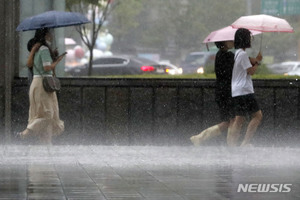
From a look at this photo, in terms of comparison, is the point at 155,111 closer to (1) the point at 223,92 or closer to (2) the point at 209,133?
(2) the point at 209,133

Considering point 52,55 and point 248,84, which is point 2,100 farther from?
point 248,84

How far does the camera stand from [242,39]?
13.8m

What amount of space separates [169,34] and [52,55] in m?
2.31

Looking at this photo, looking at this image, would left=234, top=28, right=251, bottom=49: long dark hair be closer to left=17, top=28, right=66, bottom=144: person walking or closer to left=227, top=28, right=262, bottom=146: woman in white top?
left=227, top=28, right=262, bottom=146: woman in white top

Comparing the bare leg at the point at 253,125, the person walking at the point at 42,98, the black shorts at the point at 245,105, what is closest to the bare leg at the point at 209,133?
the bare leg at the point at 253,125

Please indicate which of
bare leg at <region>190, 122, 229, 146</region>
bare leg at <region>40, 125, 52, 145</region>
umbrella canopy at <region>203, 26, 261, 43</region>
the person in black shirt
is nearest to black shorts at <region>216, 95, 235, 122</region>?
the person in black shirt

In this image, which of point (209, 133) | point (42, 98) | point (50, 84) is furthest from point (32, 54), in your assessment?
point (209, 133)

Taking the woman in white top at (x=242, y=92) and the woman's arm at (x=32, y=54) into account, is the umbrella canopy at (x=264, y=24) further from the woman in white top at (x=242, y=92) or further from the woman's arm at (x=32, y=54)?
the woman's arm at (x=32, y=54)

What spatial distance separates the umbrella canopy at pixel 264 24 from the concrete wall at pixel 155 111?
96cm

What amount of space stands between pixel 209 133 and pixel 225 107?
1.47 ft

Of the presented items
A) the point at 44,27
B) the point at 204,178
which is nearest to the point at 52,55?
the point at 44,27

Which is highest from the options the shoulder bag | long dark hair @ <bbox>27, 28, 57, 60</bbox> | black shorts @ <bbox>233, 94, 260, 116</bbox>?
long dark hair @ <bbox>27, 28, 57, 60</bbox>

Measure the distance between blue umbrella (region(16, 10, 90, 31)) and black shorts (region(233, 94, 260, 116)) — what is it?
262cm

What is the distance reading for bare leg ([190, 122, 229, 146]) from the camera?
14133mm
